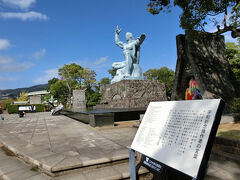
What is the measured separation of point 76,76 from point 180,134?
33.7m

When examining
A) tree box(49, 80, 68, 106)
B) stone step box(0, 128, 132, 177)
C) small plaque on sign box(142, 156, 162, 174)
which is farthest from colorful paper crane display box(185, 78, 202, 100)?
tree box(49, 80, 68, 106)

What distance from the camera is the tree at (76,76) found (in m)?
33.1

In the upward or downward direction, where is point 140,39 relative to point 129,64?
upward

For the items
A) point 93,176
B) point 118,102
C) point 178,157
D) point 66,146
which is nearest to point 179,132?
point 178,157

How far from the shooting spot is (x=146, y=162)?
6.91ft

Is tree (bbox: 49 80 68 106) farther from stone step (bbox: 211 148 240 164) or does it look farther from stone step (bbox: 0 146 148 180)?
stone step (bbox: 211 148 240 164)

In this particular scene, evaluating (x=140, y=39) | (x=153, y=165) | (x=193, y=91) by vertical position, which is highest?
(x=140, y=39)

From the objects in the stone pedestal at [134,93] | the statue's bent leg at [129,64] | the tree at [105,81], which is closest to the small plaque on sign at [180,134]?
the stone pedestal at [134,93]

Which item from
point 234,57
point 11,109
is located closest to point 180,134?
point 234,57

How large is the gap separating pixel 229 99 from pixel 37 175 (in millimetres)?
7480

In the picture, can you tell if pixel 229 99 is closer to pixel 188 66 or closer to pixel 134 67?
pixel 188 66

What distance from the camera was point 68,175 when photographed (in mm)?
2719

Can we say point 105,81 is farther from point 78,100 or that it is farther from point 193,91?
point 193,91

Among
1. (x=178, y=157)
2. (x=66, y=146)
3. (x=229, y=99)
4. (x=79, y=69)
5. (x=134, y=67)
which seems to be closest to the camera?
(x=178, y=157)
